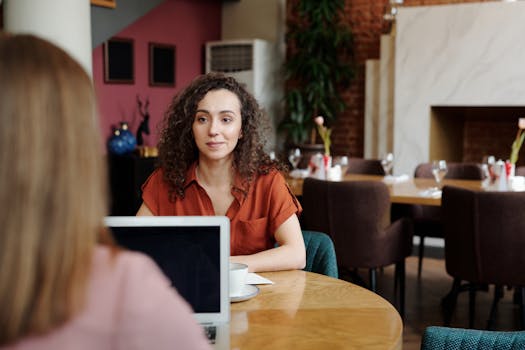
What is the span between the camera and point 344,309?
161 cm

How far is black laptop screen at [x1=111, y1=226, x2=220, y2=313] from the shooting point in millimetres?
1316

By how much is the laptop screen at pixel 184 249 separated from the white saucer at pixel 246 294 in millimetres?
265

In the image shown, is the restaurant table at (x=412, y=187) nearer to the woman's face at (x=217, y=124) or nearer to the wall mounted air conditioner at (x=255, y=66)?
the woman's face at (x=217, y=124)

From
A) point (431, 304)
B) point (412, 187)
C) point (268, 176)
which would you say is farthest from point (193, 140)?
point (431, 304)

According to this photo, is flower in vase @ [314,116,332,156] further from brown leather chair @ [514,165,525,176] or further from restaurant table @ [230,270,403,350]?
restaurant table @ [230,270,403,350]

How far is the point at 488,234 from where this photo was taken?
327cm

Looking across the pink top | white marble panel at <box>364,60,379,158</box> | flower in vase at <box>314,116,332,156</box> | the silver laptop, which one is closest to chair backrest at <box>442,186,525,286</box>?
flower in vase at <box>314,116,332,156</box>

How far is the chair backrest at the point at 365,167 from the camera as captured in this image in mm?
5352

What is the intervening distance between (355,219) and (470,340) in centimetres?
224

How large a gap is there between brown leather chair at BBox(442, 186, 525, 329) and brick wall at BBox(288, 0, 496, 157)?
421 cm

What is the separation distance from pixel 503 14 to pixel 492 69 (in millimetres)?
486

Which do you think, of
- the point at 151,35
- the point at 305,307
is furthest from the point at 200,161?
the point at 151,35

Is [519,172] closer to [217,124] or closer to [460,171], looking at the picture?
[460,171]

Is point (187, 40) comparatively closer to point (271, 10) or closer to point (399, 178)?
point (271, 10)
